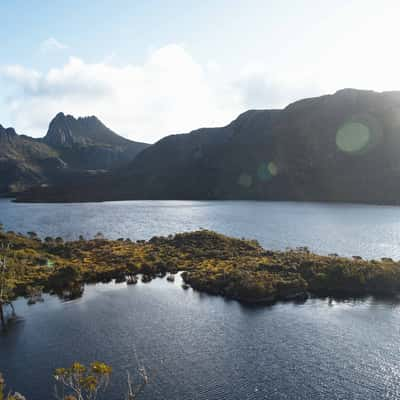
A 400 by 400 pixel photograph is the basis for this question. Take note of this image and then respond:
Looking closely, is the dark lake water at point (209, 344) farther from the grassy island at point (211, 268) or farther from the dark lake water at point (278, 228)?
the dark lake water at point (278, 228)

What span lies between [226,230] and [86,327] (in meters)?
91.0

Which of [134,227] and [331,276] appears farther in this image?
[134,227]

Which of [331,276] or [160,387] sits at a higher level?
[331,276]

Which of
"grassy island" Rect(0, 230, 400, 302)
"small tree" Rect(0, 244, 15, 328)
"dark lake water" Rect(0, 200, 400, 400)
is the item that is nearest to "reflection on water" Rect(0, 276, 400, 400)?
"dark lake water" Rect(0, 200, 400, 400)

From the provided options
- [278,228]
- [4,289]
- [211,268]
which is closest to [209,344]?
[4,289]

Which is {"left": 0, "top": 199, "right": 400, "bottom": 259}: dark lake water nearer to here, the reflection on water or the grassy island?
the grassy island

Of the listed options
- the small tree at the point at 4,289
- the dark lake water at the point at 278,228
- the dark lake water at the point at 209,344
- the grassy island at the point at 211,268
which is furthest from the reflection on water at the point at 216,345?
the dark lake water at the point at 278,228

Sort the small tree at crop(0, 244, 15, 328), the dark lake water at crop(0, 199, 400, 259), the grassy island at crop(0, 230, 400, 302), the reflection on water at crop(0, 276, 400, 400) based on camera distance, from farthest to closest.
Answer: the dark lake water at crop(0, 199, 400, 259)
the grassy island at crop(0, 230, 400, 302)
the small tree at crop(0, 244, 15, 328)
the reflection on water at crop(0, 276, 400, 400)

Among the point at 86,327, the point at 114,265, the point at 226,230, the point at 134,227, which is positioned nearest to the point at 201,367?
the point at 86,327

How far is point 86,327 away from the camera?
46719 mm

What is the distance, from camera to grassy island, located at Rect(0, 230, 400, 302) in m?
59.8

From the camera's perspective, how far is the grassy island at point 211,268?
196ft

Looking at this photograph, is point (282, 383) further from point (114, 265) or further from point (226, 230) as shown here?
point (226, 230)

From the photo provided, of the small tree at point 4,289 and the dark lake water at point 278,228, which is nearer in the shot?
the small tree at point 4,289
